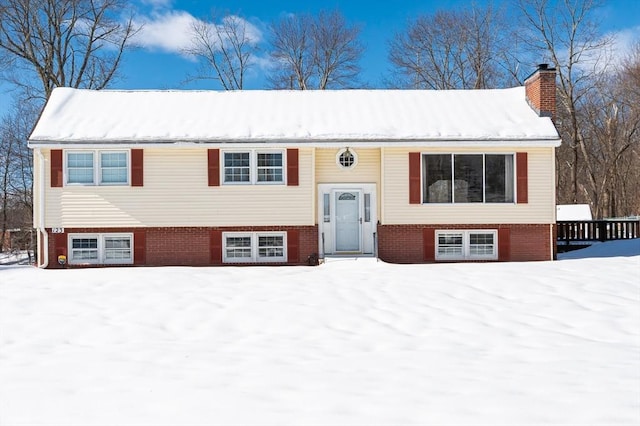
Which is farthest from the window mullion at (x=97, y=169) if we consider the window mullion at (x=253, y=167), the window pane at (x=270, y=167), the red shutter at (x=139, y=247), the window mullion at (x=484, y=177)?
the window mullion at (x=484, y=177)

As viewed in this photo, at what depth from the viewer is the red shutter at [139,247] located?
1515cm

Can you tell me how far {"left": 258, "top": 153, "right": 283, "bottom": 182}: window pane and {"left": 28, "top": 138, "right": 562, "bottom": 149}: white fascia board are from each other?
41cm

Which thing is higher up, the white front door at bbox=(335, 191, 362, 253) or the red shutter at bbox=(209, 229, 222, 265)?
the white front door at bbox=(335, 191, 362, 253)

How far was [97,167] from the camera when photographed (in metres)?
15.0

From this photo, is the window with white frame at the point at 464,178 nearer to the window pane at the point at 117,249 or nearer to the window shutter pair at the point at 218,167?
the window shutter pair at the point at 218,167

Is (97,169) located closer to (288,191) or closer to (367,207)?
(288,191)

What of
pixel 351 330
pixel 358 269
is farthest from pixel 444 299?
pixel 358 269

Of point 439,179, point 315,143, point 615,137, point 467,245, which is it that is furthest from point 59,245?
point 615,137

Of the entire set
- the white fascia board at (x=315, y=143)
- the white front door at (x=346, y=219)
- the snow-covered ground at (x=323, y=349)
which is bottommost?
the snow-covered ground at (x=323, y=349)

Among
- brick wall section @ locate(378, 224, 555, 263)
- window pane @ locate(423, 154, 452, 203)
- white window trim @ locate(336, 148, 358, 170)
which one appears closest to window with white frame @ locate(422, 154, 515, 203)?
window pane @ locate(423, 154, 452, 203)

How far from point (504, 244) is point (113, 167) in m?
11.3

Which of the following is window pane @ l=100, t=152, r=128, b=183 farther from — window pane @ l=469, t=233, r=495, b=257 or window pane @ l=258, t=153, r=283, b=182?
window pane @ l=469, t=233, r=495, b=257

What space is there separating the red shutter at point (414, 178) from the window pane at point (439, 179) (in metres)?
0.35

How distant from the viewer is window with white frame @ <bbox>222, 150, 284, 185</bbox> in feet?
50.0
